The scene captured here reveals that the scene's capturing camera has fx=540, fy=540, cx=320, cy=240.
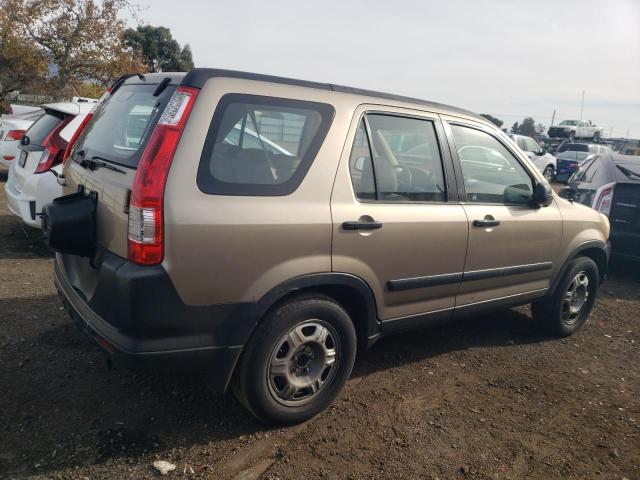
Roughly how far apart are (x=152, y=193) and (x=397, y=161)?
1599 mm

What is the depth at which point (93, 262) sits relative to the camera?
2.80 metres

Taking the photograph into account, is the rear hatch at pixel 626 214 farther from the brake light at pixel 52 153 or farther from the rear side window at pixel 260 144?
the brake light at pixel 52 153

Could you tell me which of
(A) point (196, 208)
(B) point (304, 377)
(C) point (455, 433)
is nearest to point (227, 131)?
(A) point (196, 208)

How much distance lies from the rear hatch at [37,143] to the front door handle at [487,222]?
14.0ft

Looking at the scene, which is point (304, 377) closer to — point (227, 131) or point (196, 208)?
point (196, 208)

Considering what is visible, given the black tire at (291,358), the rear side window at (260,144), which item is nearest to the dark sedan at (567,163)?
the black tire at (291,358)

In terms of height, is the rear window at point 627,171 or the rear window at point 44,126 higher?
the rear window at point 44,126

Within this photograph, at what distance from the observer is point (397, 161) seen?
340 cm

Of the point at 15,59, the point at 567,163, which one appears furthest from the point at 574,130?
Result: the point at 15,59

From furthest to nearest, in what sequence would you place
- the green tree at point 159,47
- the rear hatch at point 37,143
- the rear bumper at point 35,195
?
the green tree at point 159,47 → the rear hatch at point 37,143 → the rear bumper at point 35,195

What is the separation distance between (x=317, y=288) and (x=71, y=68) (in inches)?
743

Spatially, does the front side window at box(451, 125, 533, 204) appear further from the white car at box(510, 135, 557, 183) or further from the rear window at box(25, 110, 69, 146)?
the white car at box(510, 135, 557, 183)

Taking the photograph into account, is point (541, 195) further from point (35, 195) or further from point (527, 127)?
point (527, 127)

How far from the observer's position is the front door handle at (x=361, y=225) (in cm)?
300
